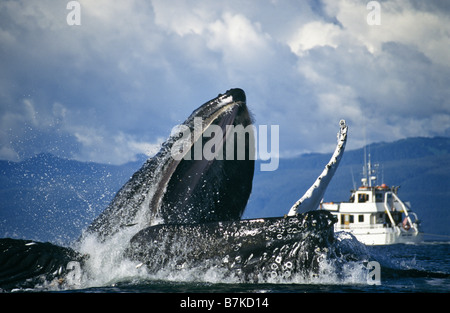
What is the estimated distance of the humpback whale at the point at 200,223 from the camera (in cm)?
797

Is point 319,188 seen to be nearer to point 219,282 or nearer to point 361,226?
point 219,282

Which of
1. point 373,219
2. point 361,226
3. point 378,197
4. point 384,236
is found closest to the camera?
point 384,236

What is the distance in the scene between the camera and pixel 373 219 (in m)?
63.0

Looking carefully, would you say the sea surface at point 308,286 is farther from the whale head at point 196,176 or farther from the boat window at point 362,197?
the boat window at point 362,197

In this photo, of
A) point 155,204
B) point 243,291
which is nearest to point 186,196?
point 155,204

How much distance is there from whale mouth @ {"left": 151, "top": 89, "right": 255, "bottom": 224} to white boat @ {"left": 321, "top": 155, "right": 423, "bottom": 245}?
2054 inches

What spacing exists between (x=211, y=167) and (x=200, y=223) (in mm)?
1161

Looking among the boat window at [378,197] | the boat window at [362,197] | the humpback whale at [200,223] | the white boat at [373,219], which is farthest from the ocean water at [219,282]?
the boat window at [378,197]

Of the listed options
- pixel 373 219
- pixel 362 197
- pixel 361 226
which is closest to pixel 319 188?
pixel 361 226

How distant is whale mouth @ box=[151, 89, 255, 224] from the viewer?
29.3 feet

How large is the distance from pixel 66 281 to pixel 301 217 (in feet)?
11.6

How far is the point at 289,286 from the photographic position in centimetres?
789

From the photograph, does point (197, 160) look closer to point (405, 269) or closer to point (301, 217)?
point (301, 217)
